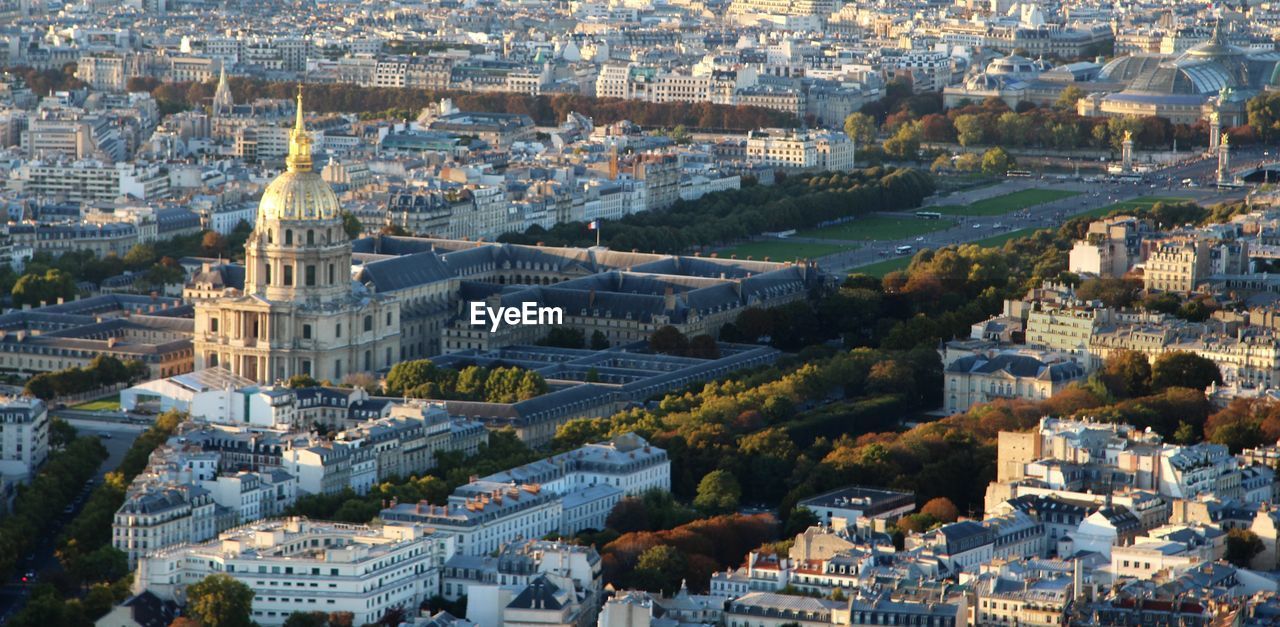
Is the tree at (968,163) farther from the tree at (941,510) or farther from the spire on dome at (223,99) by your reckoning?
the tree at (941,510)

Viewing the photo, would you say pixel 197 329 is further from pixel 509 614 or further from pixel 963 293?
pixel 509 614

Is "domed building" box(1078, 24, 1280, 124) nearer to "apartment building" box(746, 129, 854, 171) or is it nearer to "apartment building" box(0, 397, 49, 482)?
"apartment building" box(746, 129, 854, 171)

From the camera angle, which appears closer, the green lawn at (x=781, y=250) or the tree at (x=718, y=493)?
the tree at (x=718, y=493)

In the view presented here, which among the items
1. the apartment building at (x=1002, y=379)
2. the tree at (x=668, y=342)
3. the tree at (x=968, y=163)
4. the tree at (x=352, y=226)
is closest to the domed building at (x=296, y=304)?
the tree at (x=668, y=342)

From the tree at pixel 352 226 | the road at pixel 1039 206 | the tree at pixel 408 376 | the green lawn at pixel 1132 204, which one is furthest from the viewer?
the green lawn at pixel 1132 204

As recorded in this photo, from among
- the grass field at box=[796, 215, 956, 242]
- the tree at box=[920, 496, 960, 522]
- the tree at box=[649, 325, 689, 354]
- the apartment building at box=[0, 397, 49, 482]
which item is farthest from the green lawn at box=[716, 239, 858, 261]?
the tree at box=[920, 496, 960, 522]
